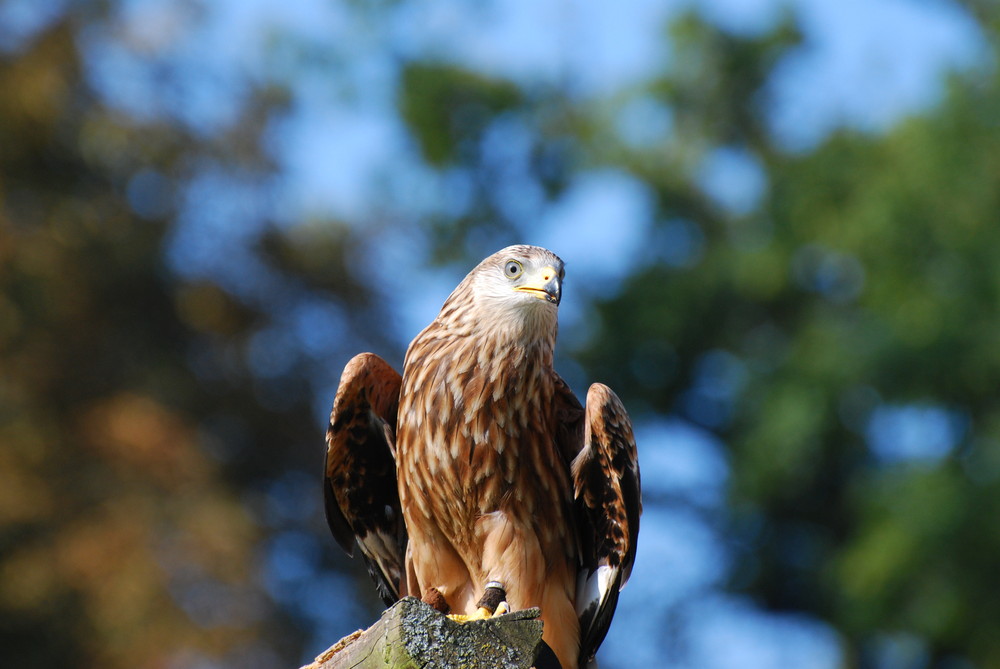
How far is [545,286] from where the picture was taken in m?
4.60

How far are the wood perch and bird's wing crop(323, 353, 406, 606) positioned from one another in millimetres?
1754

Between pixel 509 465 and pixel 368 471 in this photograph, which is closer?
pixel 509 465

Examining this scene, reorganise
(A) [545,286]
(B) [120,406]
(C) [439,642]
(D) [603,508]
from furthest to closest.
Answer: (B) [120,406], (D) [603,508], (A) [545,286], (C) [439,642]

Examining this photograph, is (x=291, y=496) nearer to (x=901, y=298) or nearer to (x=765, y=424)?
(x=765, y=424)

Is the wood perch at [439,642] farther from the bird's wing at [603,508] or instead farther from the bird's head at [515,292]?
the bird's head at [515,292]

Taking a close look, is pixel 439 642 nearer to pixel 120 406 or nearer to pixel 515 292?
pixel 515 292

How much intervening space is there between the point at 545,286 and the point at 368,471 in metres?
1.17

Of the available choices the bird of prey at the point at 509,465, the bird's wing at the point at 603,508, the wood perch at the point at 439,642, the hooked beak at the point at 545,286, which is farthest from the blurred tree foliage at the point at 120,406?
the wood perch at the point at 439,642

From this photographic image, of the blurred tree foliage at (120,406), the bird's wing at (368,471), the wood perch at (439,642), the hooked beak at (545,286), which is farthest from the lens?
the blurred tree foliage at (120,406)

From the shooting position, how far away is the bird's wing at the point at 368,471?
Result: 4.94 metres

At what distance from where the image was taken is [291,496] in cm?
1672

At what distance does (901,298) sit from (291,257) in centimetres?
820

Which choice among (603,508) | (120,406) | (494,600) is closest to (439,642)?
(494,600)

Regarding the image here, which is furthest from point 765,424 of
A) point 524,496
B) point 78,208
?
point 524,496
